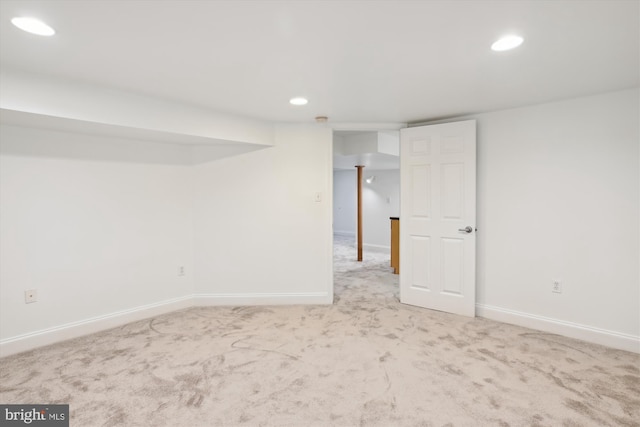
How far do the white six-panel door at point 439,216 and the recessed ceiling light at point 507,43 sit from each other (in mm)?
1616

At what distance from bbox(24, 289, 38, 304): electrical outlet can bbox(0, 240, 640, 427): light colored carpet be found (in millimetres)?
427

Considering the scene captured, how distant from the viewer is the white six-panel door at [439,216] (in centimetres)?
366

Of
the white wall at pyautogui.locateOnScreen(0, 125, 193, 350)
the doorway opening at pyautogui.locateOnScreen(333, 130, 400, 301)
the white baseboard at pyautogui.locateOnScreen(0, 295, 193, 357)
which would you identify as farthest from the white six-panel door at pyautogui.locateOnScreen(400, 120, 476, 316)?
the white baseboard at pyautogui.locateOnScreen(0, 295, 193, 357)

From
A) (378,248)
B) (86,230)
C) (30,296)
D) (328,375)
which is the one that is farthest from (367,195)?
(30,296)

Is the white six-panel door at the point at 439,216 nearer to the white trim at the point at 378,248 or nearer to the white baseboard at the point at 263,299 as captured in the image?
the white baseboard at the point at 263,299

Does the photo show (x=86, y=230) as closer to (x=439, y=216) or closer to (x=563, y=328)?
(x=439, y=216)

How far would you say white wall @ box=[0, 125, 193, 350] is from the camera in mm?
2863

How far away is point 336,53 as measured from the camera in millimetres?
2107

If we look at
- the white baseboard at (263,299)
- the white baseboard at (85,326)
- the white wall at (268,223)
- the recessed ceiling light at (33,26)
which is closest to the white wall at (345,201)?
the white wall at (268,223)

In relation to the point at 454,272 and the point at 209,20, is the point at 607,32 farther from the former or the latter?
the point at 454,272

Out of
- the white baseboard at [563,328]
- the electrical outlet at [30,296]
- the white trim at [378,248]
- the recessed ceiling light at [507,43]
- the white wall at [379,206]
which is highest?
the recessed ceiling light at [507,43]

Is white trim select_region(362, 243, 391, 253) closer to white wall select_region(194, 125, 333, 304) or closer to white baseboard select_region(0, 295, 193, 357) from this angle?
white wall select_region(194, 125, 333, 304)

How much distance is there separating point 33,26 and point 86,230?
78.6 inches

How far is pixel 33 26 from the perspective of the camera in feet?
5.84
